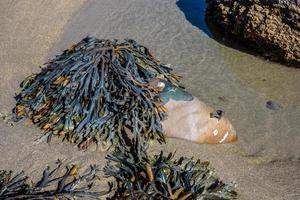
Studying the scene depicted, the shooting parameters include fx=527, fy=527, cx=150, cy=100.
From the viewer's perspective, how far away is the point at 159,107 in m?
4.25

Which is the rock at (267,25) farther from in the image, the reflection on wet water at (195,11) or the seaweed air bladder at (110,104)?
the seaweed air bladder at (110,104)

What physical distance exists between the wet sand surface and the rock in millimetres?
145

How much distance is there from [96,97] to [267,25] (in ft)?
7.29

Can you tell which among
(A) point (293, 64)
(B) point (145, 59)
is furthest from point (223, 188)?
(A) point (293, 64)

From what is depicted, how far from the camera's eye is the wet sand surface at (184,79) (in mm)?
4000

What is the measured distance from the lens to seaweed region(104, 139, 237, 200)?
11.6ft

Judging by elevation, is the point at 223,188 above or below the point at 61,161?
below

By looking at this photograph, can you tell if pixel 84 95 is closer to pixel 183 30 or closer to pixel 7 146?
pixel 7 146

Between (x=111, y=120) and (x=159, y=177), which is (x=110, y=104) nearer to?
(x=111, y=120)

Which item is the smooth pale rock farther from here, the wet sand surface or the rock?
the rock

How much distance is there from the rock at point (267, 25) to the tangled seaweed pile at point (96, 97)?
1.41 metres

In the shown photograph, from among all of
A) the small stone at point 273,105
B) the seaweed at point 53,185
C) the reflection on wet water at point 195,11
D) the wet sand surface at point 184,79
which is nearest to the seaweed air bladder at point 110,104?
the wet sand surface at point 184,79

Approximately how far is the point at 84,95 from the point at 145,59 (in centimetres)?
76

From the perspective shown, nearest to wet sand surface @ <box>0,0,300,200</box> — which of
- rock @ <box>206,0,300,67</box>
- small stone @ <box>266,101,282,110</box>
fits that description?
small stone @ <box>266,101,282,110</box>
